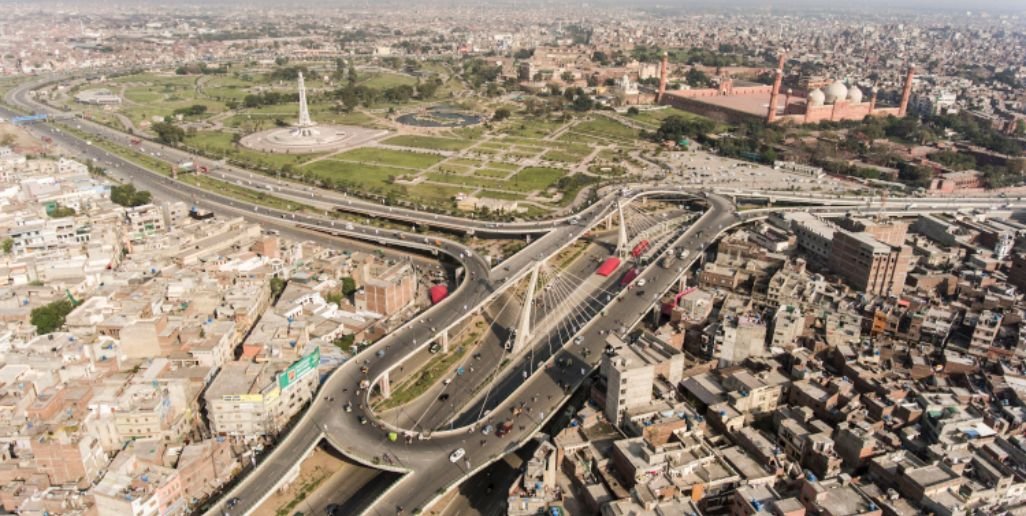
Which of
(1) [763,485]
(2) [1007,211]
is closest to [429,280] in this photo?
(1) [763,485]

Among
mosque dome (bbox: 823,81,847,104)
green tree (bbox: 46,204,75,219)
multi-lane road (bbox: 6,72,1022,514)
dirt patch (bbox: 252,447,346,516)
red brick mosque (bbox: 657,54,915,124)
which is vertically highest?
mosque dome (bbox: 823,81,847,104)

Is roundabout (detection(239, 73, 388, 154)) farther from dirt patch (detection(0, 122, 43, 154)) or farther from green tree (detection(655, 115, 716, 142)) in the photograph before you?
green tree (detection(655, 115, 716, 142))

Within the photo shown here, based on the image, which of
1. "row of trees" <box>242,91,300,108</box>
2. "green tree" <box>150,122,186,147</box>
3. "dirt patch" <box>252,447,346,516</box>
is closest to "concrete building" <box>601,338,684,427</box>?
"dirt patch" <box>252,447,346,516</box>

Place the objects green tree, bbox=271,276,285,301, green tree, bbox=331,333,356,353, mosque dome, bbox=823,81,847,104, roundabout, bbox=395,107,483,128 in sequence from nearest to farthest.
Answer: green tree, bbox=331,333,356,353, green tree, bbox=271,276,285,301, mosque dome, bbox=823,81,847,104, roundabout, bbox=395,107,483,128

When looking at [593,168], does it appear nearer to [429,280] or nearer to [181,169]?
[429,280]

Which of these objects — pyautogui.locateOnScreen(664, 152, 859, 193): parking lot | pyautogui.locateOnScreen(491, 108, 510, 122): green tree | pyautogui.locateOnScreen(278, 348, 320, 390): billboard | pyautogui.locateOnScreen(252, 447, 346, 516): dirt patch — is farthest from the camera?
pyautogui.locateOnScreen(491, 108, 510, 122): green tree

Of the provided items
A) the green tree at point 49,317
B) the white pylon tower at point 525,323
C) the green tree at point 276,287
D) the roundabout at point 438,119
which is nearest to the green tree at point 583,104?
the roundabout at point 438,119

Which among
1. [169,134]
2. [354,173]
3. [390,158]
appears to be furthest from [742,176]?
[169,134]
